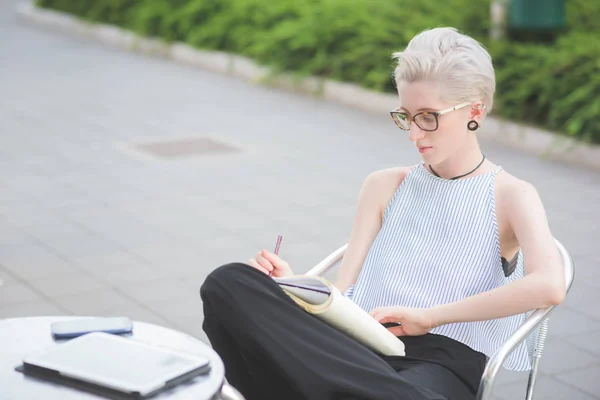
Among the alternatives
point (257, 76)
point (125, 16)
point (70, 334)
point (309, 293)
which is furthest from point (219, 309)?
point (125, 16)

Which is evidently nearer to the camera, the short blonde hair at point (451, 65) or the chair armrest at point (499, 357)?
the chair armrest at point (499, 357)

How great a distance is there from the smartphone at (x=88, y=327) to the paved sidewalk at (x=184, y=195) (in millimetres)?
1920

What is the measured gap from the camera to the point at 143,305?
493 cm

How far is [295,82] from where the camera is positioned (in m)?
11.1

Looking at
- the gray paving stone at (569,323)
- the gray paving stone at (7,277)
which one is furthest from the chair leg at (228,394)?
the gray paving stone at (7,277)

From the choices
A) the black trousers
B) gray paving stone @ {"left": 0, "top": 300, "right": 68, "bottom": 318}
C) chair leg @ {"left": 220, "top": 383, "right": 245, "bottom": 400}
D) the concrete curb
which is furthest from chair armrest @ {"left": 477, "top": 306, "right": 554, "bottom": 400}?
the concrete curb

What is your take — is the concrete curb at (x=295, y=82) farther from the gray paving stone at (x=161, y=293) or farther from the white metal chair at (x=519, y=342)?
the white metal chair at (x=519, y=342)

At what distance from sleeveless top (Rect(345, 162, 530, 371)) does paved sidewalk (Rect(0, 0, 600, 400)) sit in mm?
1225

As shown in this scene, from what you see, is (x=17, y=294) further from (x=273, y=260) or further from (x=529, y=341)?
(x=529, y=341)

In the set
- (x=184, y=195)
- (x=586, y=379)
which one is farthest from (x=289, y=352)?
(x=184, y=195)

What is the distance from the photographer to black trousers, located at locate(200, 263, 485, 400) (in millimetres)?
2461

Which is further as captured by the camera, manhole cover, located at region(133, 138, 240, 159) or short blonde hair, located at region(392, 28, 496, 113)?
manhole cover, located at region(133, 138, 240, 159)

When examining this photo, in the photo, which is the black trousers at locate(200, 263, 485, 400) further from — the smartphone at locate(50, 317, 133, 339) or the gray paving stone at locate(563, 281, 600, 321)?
the gray paving stone at locate(563, 281, 600, 321)

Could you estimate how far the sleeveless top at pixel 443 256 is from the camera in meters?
2.88
